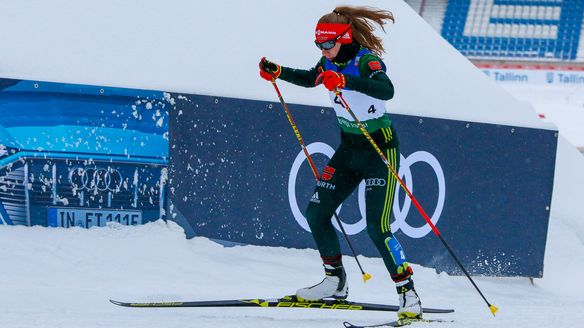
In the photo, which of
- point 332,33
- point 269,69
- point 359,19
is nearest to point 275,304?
point 269,69

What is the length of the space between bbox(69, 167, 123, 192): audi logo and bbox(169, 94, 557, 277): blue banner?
1.51 ft

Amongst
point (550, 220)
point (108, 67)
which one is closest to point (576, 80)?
point (550, 220)

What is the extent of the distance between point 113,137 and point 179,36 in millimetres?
1372

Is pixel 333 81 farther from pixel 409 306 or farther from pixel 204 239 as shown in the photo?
pixel 204 239

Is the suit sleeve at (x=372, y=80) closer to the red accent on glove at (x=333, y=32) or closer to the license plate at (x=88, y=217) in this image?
the red accent on glove at (x=333, y=32)

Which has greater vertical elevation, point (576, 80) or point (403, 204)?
point (576, 80)

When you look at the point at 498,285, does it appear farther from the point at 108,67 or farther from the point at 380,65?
the point at 108,67

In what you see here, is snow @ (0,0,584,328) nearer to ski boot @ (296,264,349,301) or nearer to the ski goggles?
ski boot @ (296,264,349,301)

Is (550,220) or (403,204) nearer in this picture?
(403,204)

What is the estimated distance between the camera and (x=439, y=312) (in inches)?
195

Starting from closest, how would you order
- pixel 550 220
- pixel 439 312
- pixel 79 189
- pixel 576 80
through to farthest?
pixel 439 312
pixel 79 189
pixel 550 220
pixel 576 80

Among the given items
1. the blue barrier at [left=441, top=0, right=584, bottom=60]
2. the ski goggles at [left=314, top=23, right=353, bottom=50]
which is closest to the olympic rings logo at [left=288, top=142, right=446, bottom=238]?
the ski goggles at [left=314, top=23, right=353, bottom=50]

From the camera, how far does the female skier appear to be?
435cm

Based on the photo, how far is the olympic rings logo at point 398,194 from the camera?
620cm
